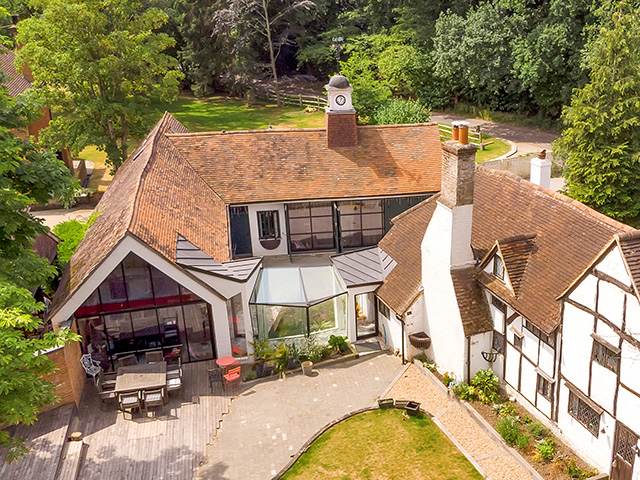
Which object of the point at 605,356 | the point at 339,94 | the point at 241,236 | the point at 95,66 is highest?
the point at 95,66

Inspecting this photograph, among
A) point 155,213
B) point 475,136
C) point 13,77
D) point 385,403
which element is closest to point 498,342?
point 385,403

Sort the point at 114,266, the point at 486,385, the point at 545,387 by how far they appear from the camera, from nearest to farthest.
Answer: the point at 545,387 → the point at 486,385 → the point at 114,266

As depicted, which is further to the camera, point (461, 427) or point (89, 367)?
point (89, 367)

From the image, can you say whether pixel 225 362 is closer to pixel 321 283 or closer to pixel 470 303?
pixel 321 283

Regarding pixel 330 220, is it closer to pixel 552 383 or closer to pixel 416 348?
pixel 416 348

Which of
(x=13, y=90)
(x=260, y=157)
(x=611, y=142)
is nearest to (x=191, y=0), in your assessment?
(x=13, y=90)

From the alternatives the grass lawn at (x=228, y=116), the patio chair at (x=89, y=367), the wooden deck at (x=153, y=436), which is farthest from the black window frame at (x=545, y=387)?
the grass lawn at (x=228, y=116)
